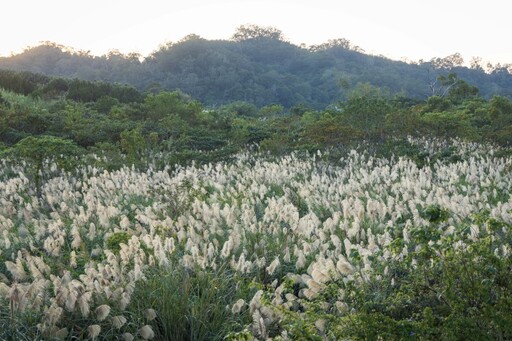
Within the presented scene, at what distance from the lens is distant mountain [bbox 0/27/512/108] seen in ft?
255

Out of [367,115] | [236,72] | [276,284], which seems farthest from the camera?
[236,72]

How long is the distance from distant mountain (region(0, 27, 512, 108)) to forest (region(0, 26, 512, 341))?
4147 centimetres

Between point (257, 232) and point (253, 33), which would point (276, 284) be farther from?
point (253, 33)

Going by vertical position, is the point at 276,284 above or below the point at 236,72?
below

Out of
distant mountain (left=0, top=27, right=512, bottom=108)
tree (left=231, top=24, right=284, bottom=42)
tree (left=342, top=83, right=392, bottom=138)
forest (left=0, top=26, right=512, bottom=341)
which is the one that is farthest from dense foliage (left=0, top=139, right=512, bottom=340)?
tree (left=231, top=24, right=284, bottom=42)

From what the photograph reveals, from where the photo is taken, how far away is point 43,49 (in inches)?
3595

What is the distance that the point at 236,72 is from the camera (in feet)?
275

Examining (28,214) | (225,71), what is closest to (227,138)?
(28,214)

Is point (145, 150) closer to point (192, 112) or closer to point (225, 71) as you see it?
point (192, 112)

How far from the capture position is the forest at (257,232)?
332 centimetres

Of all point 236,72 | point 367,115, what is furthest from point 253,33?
point 367,115

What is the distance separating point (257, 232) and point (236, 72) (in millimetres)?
79583

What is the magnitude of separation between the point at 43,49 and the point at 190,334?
9827cm

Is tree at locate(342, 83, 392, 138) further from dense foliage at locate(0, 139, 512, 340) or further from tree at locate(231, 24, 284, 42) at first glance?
tree at locate(231, 24, 284, 42)
